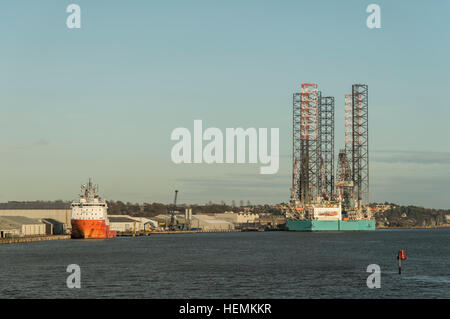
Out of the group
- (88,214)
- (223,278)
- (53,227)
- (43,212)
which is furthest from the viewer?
(43,212)

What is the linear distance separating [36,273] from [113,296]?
1876 cm

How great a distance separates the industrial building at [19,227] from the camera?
481 ft

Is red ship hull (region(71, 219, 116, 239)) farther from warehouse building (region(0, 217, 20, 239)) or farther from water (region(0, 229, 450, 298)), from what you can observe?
water (region(0, 229, 450, 298))

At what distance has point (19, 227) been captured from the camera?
6122 inches

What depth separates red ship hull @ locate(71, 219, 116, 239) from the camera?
146 m

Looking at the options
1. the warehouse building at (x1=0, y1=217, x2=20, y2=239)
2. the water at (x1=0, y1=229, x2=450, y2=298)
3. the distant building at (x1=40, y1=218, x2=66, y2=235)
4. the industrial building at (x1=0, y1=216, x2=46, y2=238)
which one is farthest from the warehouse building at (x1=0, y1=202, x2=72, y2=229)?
the water at (x1=0, y1=229, x2=450, y2=298)

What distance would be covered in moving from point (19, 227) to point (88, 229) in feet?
63.6

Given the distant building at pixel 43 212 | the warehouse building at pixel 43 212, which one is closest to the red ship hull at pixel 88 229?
the distant building at pixel 43 212

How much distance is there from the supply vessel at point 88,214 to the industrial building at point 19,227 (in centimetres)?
1347

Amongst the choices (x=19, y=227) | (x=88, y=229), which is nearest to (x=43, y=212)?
(x=19, y=227)

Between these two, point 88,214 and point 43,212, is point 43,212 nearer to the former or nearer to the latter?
point 43,212
